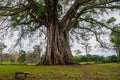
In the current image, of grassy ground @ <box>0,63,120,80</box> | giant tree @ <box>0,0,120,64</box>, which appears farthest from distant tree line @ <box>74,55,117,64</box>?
grassy ground @ <box>0,63,120,80</box>

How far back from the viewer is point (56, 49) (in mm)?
23547

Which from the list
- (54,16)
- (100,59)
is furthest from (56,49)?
(100,59)

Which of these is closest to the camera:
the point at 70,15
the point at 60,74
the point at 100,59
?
the point at 60,74

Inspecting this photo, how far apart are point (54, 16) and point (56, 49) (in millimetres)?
3441

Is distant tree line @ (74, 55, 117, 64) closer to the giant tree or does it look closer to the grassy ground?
the giant tree

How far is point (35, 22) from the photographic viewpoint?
88.9 ft

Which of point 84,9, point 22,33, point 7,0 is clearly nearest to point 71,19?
point 84,9

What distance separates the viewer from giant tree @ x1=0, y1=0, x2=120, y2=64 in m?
22.7

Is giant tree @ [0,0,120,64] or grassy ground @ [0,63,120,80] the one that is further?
giant tree @ [0,0,120,64]

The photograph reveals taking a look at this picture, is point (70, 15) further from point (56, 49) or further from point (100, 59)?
point (100, 59)

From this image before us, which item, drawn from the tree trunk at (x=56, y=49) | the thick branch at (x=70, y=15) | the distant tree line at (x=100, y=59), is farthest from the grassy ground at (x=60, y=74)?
the distant tree line at (x=100, y=59)

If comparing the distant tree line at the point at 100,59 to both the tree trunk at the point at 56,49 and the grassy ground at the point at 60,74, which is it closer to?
the tree trunk at the point at 56,49

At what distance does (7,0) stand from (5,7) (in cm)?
133

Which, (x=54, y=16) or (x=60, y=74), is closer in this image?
(x=60, y=74)
